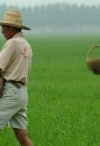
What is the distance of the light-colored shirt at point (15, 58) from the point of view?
20.6ft

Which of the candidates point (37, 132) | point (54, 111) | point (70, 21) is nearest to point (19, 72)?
point (37, 132)

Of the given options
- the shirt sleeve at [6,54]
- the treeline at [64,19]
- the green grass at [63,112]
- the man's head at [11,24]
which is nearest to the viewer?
the shirt sleeve at [6,54]

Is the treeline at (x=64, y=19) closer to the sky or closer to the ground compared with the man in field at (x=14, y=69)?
closer to the ground

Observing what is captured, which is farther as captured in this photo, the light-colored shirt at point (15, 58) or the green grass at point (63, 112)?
the green grass at point (63, 112)

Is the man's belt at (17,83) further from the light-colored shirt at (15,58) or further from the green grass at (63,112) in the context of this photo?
the green grass at (63,112)

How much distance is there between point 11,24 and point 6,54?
1.01 feet

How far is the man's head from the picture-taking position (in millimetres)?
6375

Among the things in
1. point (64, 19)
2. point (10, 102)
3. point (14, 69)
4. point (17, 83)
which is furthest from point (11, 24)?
point (64, 19)

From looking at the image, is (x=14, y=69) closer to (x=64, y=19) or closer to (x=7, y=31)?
(x=7, y=31)

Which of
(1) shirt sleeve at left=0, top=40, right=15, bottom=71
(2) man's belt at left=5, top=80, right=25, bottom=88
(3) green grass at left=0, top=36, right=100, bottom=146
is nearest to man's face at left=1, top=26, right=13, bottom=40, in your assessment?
(1) shirt sleeve at left=0, top=40, right=15, bottom=71

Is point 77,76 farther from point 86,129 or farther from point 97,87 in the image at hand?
point 86,129

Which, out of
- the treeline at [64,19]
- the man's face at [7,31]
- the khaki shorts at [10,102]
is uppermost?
the man's face at [7,31]

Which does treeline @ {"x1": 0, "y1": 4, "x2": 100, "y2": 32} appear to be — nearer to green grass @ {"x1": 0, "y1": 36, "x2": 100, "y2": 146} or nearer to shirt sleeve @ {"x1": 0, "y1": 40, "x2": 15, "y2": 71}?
green grass @ {"x1": 0, "y1": 36, "x2": 100, "y2": 146}

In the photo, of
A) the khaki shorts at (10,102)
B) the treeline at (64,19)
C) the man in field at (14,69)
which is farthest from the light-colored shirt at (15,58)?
the treeline at (64,19)
